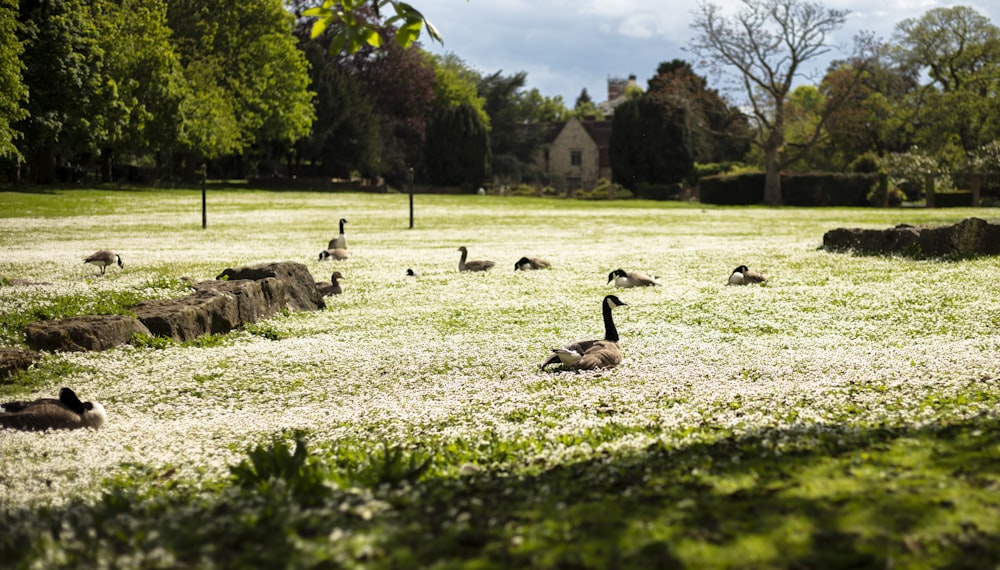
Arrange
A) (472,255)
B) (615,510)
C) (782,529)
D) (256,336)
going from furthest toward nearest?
(472,255) < (256,336) < (615,510) < (782,529)

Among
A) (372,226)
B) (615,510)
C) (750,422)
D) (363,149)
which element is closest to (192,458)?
(615,510)

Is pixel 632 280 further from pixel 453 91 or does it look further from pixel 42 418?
pixel 453 91

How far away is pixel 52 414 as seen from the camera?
939 cm

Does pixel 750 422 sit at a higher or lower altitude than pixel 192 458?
higher

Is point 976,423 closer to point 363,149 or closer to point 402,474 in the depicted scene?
point 402,474

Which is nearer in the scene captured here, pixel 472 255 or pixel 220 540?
pixel 220 540

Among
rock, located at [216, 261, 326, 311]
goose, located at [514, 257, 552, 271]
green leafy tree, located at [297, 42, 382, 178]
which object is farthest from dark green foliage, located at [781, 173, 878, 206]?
rock, located at [216, 261, 326, 311]

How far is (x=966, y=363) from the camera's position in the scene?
10.8 m

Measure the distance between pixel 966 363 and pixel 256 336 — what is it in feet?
37.1

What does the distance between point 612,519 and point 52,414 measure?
6.93 m

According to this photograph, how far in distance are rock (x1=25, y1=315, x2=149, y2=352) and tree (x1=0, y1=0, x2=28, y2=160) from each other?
37.0 metres

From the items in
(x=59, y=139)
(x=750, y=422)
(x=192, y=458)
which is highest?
(x=59, y=139)

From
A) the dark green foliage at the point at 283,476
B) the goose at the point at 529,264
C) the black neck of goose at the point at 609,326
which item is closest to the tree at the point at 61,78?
the goose at the point at 529,264

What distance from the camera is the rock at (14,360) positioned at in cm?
1187
